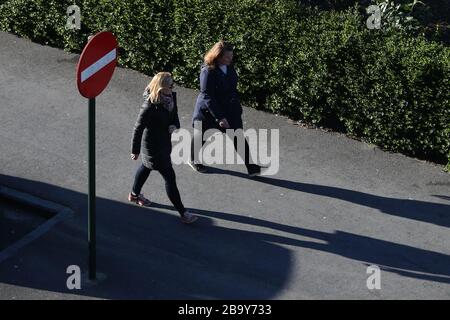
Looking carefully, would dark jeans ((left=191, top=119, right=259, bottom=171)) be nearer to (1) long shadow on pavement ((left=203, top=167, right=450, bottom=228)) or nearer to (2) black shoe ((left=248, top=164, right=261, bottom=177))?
(2) black shoe ((left=248, top=164, right=261, bottom=177))

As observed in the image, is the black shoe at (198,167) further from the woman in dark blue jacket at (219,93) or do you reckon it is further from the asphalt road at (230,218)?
the woman in dark blue jacket at (219,93)

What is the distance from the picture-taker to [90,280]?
8.65 metres

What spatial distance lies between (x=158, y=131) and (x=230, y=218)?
4.23ft

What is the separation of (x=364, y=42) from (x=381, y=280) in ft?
11.4

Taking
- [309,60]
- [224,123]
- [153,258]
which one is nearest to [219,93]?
[224,123]

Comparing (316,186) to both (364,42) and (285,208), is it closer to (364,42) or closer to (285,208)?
(285,208)

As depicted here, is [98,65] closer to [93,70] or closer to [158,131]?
[93,70]

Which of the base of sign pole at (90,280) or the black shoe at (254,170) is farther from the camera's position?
the black shoe at (254,170)

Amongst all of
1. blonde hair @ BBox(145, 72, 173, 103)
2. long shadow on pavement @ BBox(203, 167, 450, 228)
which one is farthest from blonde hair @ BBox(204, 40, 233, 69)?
long shadow on pavement @ BBox(203, 167, 450, 228)

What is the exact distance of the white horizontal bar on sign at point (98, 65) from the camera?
7852 millimetres

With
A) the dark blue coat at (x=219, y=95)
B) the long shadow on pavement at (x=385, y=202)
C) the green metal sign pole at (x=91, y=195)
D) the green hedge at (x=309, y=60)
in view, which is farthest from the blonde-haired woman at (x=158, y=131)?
the green hedge at (x=309, y=60)

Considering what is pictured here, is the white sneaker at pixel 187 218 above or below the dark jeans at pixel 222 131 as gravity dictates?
below

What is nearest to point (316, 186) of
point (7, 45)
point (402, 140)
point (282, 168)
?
point (282, 168)

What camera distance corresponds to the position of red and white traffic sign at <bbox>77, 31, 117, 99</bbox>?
7.81 meters
